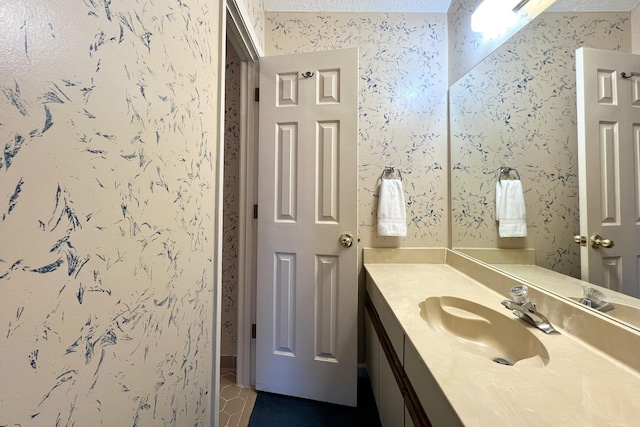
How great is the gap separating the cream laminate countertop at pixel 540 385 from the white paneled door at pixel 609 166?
0.23 m

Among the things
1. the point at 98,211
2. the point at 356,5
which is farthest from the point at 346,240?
the point at 356,5

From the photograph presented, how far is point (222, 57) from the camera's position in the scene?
0.87 m

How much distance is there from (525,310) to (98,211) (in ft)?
3.75

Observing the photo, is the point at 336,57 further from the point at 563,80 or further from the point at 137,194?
the point at 137,194

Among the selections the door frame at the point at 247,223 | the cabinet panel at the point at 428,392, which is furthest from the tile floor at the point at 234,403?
the cabinet panel at the point at 428,392

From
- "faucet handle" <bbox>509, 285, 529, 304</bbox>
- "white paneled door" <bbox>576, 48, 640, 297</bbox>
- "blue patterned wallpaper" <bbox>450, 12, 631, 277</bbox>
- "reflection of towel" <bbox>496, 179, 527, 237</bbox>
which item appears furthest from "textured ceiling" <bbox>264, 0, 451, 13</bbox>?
"faucet handle" <bbox>509, 285, 529, 304</bbox>

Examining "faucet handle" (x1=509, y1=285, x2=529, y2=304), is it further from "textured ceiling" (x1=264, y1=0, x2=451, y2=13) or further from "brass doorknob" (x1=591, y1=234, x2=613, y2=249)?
"textured ceiling" (x1=264, y1=0, x2=451, y2=13)

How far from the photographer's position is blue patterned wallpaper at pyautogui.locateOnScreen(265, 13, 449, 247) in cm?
157

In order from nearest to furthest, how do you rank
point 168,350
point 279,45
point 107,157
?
point 107,157 < point 168,350 < point 279,45

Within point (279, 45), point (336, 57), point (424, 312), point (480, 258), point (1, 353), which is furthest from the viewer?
point (279, 45)

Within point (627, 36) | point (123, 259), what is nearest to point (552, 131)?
point (627, 36)

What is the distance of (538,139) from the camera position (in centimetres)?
92

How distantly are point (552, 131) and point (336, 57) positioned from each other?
3.55 ft

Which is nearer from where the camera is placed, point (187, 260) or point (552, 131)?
point (187, 260)
